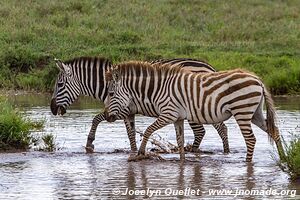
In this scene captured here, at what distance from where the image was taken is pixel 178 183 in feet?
35.6

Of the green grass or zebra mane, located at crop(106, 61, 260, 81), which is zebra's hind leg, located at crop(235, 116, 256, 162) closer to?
zebra mane, located at crop(106, 61, 260, 81)

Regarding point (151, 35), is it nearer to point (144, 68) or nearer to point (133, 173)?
point (144, 68)

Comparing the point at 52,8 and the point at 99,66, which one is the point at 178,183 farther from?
the point at 52,8

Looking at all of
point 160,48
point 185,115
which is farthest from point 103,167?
point 160,48

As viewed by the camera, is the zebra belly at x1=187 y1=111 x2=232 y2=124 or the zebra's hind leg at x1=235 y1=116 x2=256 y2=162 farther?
the zebra belly at x1=187 y1=111 x2=232 y2=124

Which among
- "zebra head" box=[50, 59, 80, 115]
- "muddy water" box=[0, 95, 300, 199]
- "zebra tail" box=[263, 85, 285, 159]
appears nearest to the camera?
"muddy water" box=[0, 95, 300, 199]

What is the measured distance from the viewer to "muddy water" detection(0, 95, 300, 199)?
1022 centimetres

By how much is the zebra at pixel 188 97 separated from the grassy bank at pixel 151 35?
10.7 meters

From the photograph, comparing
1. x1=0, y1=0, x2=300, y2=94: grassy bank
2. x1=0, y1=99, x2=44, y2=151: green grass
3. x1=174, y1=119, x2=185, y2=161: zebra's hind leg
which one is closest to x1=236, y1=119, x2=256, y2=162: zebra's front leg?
x1=174, y1=119, x2=185, y2=161: zebra's hind leg

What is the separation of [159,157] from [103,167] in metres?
1.05

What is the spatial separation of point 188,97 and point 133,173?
5.24 feet

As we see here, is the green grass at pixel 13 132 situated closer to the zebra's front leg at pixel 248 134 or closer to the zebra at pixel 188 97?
the zebra at pixel 188 97

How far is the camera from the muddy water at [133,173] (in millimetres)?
10219

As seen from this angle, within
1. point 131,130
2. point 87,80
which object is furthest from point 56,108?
point 131,130
